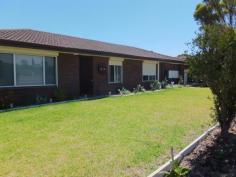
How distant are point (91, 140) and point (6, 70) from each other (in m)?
8.36

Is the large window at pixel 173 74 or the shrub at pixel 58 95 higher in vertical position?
the large window at pixel 173 74

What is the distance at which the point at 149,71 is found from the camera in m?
29.2

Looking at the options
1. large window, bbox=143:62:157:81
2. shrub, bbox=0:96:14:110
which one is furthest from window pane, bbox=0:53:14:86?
large window, bbox=143:62:157:81

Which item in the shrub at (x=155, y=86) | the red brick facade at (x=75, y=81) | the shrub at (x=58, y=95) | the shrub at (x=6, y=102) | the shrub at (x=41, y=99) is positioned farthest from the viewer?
the shrub at (x=155, y=86)

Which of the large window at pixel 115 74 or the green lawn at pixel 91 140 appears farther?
the large window at pixel 115 74

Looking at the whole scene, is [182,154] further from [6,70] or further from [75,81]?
[75,81]

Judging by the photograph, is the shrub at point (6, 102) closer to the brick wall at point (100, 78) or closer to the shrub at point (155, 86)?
the brick wall at point (100, 78)

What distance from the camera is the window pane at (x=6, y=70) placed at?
14010 millimetres

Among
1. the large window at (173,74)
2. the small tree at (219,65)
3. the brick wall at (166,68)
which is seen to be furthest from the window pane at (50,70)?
the large window at (173,74)

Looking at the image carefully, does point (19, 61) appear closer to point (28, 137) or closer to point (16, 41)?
point (16, 41)

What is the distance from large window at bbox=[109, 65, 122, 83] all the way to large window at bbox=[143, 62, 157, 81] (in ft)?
15.3

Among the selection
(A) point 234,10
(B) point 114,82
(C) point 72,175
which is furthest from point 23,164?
(A) point 234,10

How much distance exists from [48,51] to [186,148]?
36.0 feet

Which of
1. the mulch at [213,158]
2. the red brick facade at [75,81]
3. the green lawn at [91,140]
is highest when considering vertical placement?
the red brick facade at [75,81]
